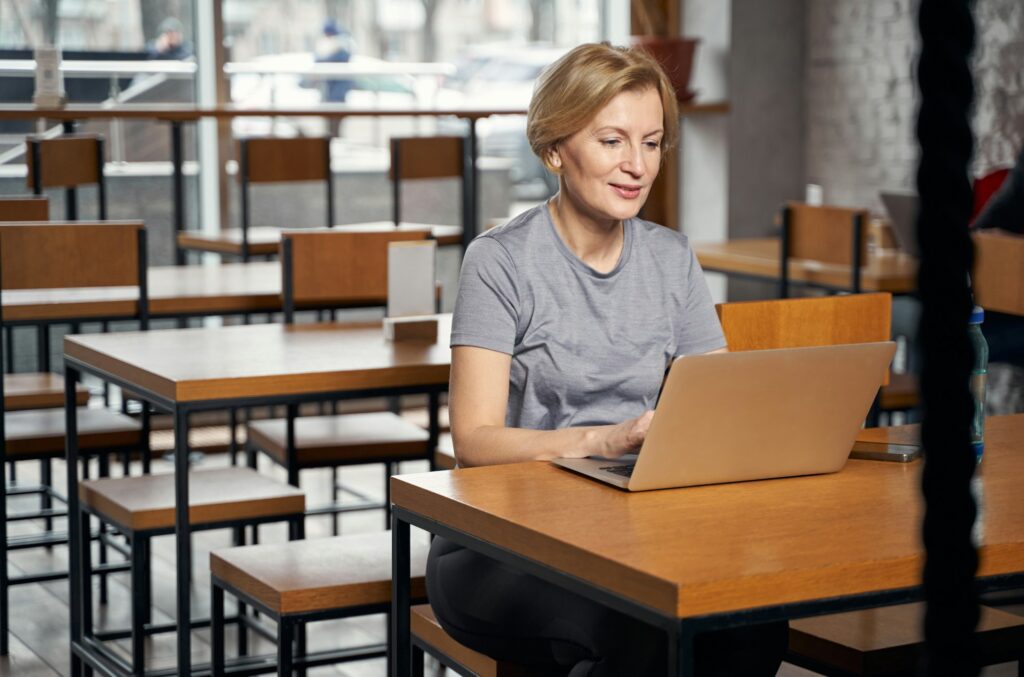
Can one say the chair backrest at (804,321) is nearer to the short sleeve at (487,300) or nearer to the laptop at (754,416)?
the short sleeve at (487,300)

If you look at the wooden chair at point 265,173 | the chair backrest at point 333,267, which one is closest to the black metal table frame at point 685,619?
the chair backrest at point 333,267

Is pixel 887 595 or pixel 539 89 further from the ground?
pixel 539 89

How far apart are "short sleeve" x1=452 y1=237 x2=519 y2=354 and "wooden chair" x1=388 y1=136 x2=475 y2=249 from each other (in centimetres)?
300

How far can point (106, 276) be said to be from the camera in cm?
303

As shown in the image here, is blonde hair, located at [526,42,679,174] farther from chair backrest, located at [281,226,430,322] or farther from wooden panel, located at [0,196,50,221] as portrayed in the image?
wooden panel, located at [0,196,50,221]

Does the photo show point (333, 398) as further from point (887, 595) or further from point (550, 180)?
point (550, 180)

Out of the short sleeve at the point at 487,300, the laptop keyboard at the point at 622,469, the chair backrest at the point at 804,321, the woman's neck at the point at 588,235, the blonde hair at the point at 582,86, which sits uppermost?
the blonde hair at the point at 582,86

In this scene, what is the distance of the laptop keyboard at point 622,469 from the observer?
1561mm

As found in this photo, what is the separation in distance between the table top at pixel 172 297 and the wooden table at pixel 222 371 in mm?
442

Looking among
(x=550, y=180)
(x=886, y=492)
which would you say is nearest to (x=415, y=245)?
(x=886, y=492)

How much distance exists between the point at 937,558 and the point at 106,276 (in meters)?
2.84

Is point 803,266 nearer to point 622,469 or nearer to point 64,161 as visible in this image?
point 64,161

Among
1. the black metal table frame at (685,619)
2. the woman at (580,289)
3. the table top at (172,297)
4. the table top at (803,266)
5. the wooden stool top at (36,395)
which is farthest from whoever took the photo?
the table top at (803,266)

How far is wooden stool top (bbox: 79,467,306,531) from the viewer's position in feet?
8.59
